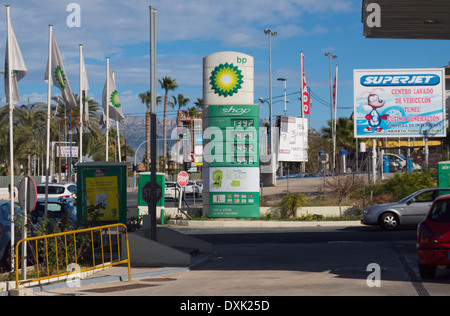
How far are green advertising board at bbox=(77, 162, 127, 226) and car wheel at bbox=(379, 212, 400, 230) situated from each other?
10.7m

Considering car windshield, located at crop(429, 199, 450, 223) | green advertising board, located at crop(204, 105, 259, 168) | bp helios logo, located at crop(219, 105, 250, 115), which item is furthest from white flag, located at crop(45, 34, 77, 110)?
car windshield, located at crop(429, 199, 450, 223)

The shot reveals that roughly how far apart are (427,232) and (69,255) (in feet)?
24.2

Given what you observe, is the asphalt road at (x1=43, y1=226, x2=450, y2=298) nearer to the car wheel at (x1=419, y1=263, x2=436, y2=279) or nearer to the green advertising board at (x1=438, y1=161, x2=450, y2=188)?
the car wheel at (x1=419, y1=263, x2=436, y2=279)

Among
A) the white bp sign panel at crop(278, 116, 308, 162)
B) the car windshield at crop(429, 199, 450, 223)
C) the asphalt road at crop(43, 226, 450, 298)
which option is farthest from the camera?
the white bp sign panel at crop(278, 116, 308, 162)

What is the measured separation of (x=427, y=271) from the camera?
39.6 feet

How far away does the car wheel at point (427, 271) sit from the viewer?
12.0 m

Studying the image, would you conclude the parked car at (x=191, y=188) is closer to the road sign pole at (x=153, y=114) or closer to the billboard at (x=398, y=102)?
the billboard at (x=398, y=102)

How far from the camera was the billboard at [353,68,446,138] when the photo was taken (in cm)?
3781

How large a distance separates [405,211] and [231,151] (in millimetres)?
8915

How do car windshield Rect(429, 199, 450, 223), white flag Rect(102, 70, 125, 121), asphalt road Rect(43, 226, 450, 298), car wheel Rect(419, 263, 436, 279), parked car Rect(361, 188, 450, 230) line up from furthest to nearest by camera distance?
white flag Rect(102, 70, 125, 121) < parked car Rect(361, 188, 450, 230) < car windshield Rect(429, 199, 450, 223) < car wheel Rect(419, 263, 436, 279) < asphalt road Rect(43, 226, 450, 298)

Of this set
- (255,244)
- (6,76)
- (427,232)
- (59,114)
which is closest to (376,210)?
(255,244)

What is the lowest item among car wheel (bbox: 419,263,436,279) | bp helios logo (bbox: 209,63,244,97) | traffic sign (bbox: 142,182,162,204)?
car wheel (bbox: 419,263,436,279)

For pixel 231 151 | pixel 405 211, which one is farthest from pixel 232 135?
pixel 405 211

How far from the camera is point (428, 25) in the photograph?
1650 cm
